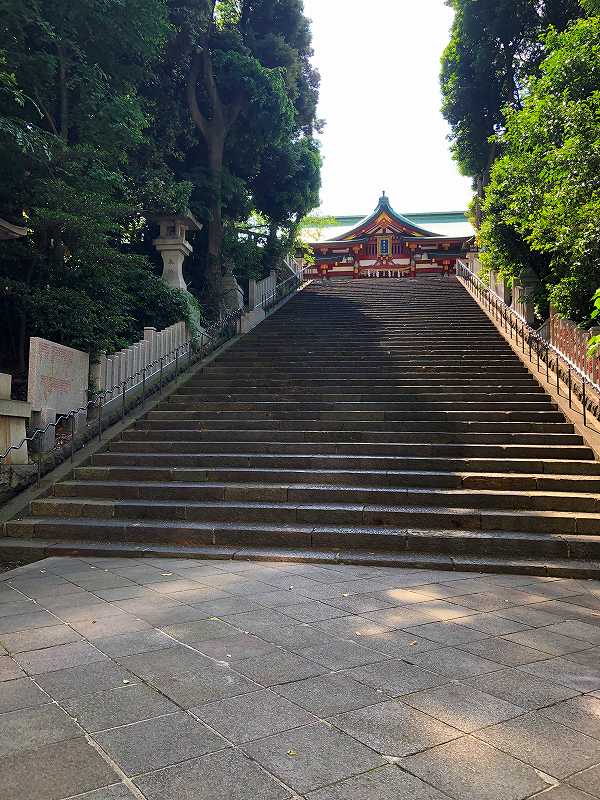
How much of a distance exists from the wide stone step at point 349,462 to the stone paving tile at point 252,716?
15.3ft

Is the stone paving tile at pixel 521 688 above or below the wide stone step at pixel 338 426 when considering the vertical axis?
below

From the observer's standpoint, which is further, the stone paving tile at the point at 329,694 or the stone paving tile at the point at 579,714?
the stone paving tile at the point at 329,694

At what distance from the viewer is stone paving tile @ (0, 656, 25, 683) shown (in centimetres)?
294

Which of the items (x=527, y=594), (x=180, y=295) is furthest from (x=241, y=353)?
(x=527, y=594)

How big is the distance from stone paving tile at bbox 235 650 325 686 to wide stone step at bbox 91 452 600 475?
4136mm

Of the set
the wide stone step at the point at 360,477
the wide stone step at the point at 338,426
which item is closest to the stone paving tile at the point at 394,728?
the wide stone step at the point at 360,477

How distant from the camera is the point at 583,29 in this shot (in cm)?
983

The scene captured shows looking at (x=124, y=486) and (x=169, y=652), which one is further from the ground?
(x=124, y=486)

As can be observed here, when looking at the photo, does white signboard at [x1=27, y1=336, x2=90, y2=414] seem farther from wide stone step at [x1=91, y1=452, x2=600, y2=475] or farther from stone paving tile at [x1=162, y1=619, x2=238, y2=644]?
stone paving tile at [x1=162, y1=619, x2=238, y2=644]

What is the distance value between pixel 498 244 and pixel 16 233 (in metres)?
9.32

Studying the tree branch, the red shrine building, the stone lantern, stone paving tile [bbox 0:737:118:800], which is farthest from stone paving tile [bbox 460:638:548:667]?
the red shrine building

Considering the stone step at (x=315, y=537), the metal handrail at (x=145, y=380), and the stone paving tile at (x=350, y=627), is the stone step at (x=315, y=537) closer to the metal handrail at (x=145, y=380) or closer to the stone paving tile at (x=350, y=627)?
the metal handrail at (x=145, y=380)

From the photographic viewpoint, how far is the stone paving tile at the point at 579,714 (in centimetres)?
246

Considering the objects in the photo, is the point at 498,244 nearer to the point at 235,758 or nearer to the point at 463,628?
the point at 463,628
